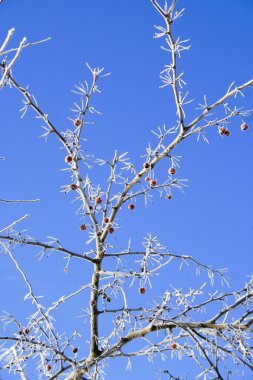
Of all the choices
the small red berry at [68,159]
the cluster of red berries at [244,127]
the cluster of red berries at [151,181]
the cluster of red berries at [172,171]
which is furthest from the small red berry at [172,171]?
the small red berry at [68,159]

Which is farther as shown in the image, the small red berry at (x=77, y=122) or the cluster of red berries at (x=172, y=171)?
the cluster of red berries at (x=172, y=171)

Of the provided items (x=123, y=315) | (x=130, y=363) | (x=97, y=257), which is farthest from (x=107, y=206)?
(x=130, y=363)

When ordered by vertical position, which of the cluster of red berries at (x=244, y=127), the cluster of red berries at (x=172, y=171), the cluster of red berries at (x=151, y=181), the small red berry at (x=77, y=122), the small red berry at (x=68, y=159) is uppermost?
the small red berry at (x=77, y=122)

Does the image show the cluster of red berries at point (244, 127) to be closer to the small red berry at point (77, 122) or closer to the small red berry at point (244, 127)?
the small red berry at point (244, 127)

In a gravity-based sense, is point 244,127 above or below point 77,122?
below

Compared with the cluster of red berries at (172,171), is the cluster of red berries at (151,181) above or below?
below

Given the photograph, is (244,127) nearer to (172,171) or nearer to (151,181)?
(172,171)

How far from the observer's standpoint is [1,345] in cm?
455

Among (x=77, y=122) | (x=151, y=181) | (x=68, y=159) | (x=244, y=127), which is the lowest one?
(x=151, y=181)

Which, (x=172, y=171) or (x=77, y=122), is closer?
(x=77, y=122)

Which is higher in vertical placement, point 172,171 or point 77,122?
point 77,122

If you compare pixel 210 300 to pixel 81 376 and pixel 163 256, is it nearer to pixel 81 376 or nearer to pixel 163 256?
pixel 163 256

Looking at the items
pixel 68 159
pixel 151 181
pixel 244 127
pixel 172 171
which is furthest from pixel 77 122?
pixel 244 127

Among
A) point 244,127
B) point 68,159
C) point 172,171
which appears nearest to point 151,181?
point 172,171
